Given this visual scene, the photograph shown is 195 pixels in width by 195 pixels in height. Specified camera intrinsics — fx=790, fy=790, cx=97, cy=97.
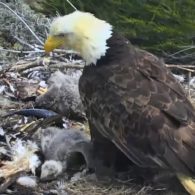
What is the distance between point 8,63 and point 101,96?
2.65 metres

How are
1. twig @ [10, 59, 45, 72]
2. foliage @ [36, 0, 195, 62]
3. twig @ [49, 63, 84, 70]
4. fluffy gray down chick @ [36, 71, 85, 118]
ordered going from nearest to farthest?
fluffy gray down chick @ [36, 71, 85, 118], twig @ [49, 63, 84, 70], twig @ [10, 59, 45, 72], foliage @ [36, 0, 195, 62]

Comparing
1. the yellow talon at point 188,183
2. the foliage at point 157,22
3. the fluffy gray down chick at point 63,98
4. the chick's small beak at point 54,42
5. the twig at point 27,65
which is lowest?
the yellow talon at point 188,183

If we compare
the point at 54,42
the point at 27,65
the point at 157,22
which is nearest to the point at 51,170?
the point at 54,42

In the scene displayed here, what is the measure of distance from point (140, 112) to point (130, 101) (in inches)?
4.1

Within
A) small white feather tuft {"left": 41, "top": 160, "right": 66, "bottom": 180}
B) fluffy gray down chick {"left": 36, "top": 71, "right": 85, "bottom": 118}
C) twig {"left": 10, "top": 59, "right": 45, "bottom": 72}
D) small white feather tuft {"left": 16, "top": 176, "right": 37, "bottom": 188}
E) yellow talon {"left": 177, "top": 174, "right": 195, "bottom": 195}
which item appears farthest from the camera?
twig {"left": 10, "top": 59, "right": 45, "bottom": 72}

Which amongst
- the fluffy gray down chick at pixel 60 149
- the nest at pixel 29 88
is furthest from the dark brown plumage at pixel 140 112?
the nest at pixel 29 88

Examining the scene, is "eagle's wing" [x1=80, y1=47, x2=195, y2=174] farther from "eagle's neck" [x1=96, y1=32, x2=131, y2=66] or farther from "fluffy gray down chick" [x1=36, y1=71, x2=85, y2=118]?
"fluffy gray down chick" [x1=36, y1=71, x2=85, y2=118]

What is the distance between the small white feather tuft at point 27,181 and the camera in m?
5.62

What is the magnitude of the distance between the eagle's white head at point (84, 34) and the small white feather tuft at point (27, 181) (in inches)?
37.2

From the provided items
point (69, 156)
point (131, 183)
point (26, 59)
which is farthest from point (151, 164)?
point (26, 59)

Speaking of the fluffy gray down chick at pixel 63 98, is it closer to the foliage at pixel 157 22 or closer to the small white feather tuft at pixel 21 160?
the small white feather tuft at pixel 21 160

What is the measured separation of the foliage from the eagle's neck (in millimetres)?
2587

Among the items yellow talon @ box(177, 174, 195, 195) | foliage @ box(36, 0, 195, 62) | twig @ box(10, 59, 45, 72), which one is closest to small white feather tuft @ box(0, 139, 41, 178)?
yellow talon @ box(177, 174, 195, 195)

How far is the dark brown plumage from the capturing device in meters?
5.36
